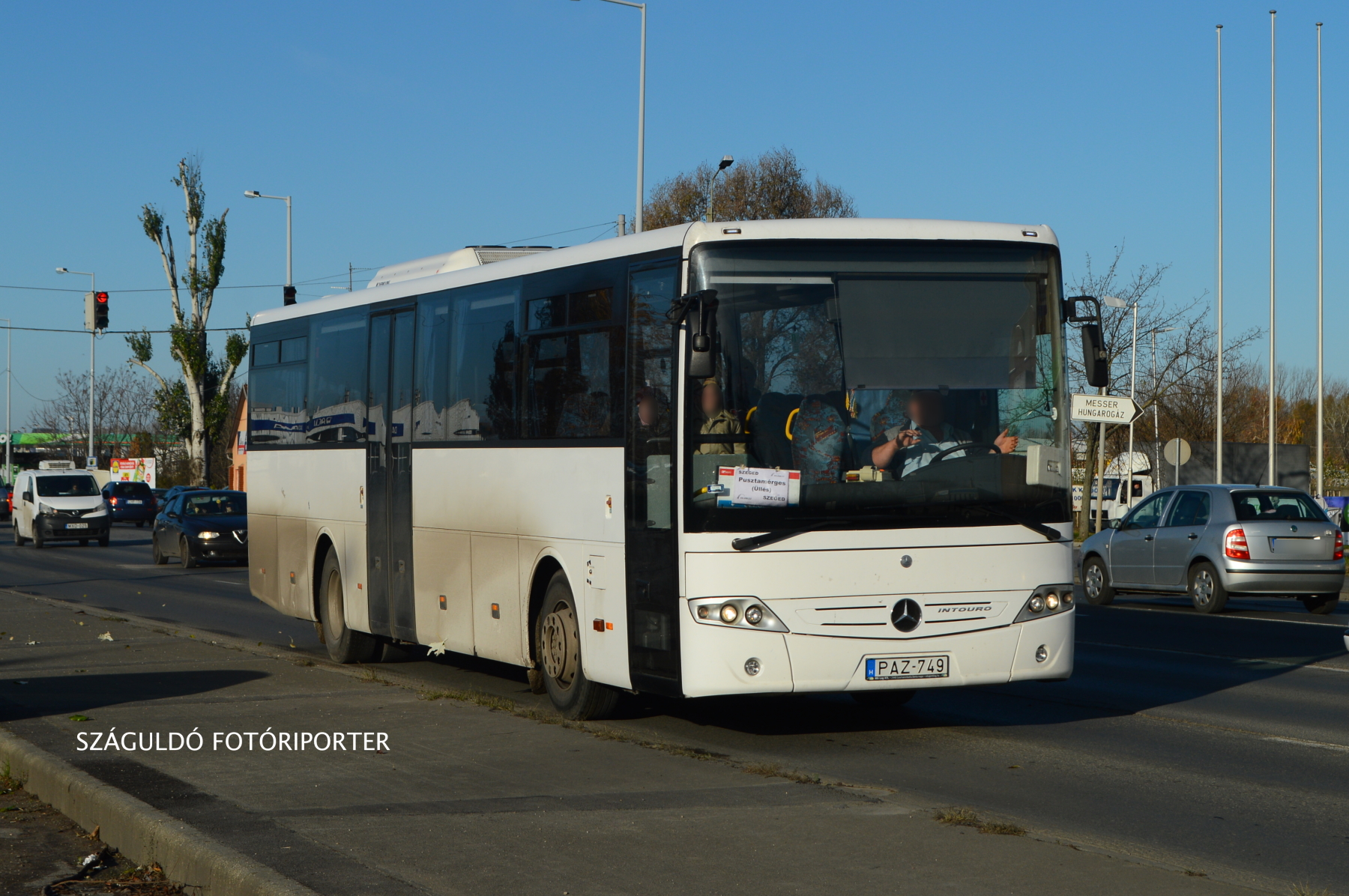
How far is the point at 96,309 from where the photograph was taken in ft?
116

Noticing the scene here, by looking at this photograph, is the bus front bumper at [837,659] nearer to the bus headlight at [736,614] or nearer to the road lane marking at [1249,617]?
the bus headlight at [736,614]

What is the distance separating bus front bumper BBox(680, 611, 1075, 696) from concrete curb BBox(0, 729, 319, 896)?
320 cm

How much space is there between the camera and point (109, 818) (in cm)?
721

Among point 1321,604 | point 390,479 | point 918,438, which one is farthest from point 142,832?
point 1321,604

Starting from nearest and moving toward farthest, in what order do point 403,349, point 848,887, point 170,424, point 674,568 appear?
point 848,887 → point 674,568 → point 403,349 → point 170,424

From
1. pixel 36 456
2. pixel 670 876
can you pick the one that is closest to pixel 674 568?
pixel 670 876

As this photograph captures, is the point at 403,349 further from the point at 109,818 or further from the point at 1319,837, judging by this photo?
the point at 1319,837

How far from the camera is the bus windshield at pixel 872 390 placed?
9.05 m

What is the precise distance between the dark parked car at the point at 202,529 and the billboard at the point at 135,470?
46.8 meters

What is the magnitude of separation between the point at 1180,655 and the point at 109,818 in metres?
11.1

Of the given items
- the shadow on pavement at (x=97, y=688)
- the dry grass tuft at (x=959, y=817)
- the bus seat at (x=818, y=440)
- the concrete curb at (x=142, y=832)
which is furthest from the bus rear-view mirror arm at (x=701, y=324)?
the shadow on pavement at (x=97, y=688)

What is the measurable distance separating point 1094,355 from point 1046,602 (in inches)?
63.7

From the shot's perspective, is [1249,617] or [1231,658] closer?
[1231,658]

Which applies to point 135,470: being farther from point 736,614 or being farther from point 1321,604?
point 736,614
